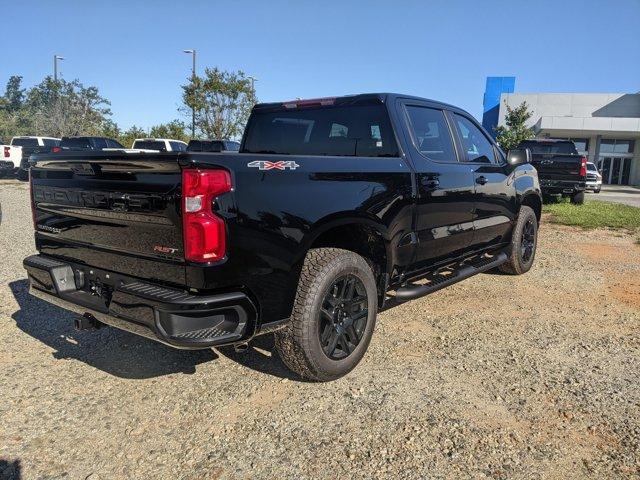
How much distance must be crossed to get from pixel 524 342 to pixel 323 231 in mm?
2052

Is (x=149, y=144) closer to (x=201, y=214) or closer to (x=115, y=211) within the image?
(x=115, y=211)

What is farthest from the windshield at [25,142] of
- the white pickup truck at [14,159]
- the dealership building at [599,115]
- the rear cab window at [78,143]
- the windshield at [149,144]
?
the dealership building at [599,115]

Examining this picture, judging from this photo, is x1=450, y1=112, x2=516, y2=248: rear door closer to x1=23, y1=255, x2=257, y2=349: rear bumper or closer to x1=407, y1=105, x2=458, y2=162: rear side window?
x1=407, y1=105, x2=458, y2=162: rear side window

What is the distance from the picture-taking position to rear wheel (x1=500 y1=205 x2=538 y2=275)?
591 cm

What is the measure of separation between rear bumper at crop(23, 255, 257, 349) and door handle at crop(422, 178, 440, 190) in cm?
185

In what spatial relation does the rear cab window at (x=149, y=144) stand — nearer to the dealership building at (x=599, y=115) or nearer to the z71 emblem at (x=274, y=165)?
the z71 emblem at (x=274, y=165)

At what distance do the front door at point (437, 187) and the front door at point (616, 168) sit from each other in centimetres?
4000

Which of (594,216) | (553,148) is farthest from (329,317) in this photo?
(553,148)

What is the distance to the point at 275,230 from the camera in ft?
9.26

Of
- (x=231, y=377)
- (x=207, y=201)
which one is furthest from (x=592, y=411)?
(x=207, y=201)

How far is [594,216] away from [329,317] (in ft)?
34.8

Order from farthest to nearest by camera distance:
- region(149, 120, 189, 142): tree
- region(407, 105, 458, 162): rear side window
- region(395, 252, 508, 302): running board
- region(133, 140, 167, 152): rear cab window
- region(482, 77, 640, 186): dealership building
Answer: region(482, 77, 640, 186): dealership building → region(149, 120, 189, 142): tree → region(133, 140, 167, 152): rear cab window → region(407, 105, 458, 162): rear side window → region(395, 252, 508, 302): running board

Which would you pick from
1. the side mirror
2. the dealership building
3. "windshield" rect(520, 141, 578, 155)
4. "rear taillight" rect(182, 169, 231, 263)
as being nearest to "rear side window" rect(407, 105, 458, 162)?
the side mirror

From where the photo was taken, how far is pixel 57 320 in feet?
14.5
